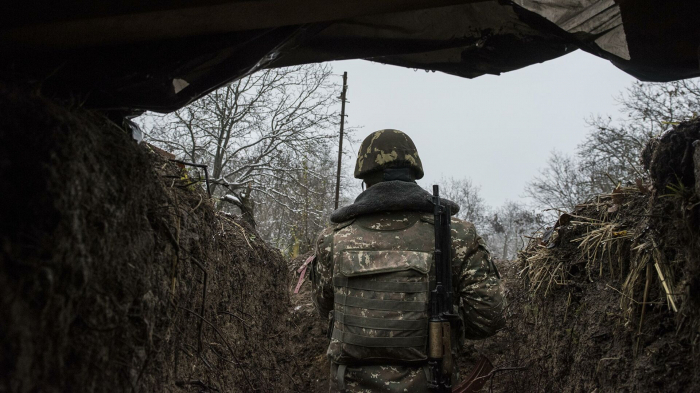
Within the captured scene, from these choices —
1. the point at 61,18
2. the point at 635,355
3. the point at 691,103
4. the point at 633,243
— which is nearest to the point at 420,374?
the point at 635,355

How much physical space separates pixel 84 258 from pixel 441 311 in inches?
84.7

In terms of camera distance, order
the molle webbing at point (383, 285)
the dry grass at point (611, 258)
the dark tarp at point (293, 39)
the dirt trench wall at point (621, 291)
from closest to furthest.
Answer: the dark tarp at point (293, 39)
the dirt trench wall at point (621, 291)
the dry grass at point (611, 258)
the molle webbing at point (383, 285)

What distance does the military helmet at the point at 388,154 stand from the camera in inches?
138

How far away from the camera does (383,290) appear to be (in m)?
3.14

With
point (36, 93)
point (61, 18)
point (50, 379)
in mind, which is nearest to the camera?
point (50, 379)

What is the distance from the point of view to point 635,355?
9.66 ft

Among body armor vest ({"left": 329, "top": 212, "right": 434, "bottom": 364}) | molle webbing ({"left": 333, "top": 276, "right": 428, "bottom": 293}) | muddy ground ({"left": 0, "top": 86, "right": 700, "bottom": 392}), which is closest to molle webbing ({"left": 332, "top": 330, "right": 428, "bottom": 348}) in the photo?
body armor vest ({"left": 329, "top": 212, "right": 434, "bottom": 364})

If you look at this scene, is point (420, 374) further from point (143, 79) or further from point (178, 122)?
point (178, 122)

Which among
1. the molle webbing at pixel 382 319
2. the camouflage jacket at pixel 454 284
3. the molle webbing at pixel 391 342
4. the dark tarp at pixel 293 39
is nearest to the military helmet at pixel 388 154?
the camouflage jacket at pixel 454 284

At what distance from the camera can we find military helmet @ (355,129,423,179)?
3.50 m

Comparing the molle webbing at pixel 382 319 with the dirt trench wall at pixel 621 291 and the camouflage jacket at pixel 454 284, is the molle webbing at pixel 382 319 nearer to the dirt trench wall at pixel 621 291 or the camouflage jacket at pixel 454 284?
the camouflage jacket at pixel 454 284

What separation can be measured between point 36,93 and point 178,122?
54.0ft

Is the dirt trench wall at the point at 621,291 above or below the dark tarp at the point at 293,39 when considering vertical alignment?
below

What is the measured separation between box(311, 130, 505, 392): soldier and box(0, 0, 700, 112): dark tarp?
88cm
